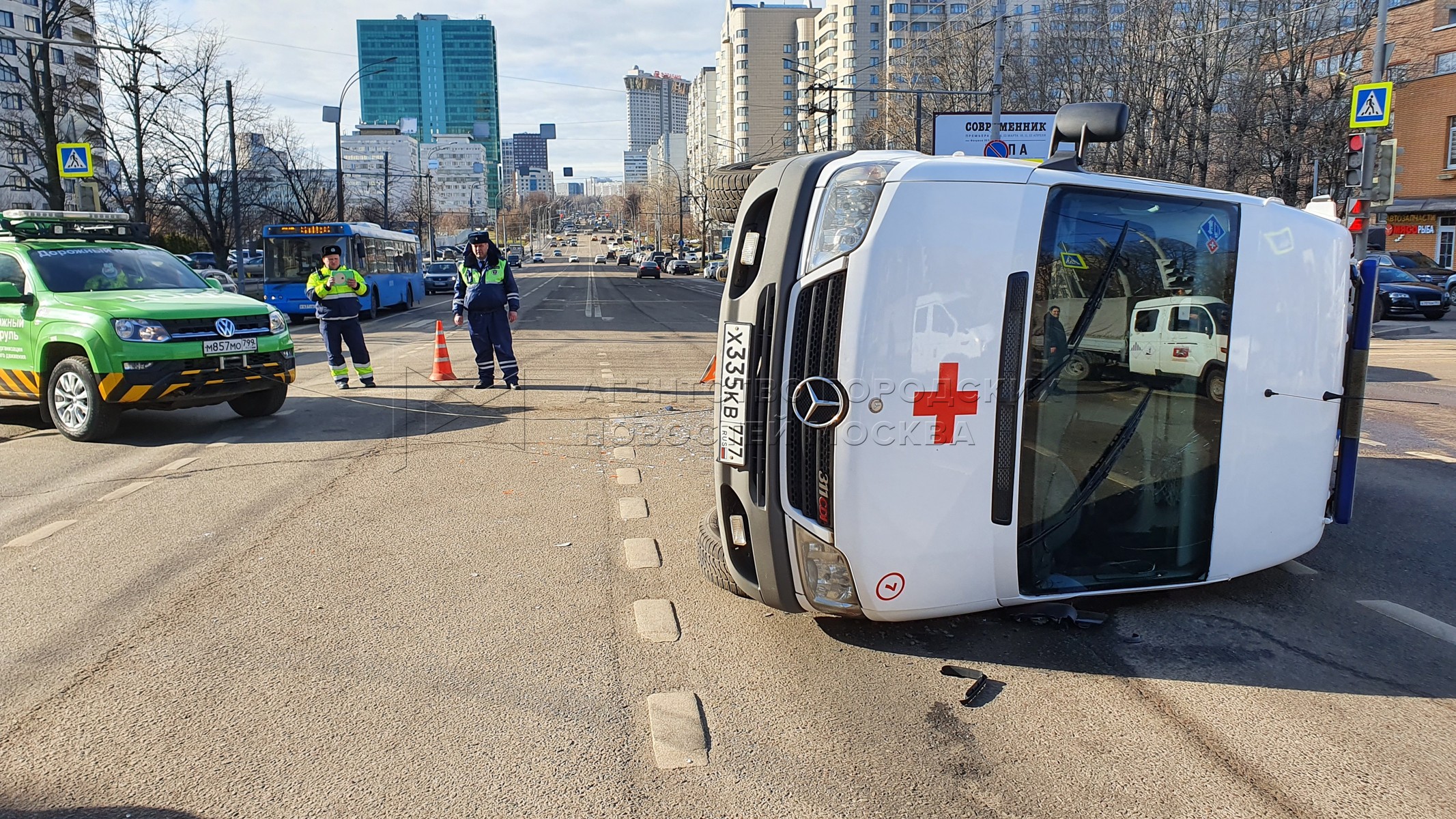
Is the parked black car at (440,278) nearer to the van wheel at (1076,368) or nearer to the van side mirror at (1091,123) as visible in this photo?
the van side mirror at (1091,123)

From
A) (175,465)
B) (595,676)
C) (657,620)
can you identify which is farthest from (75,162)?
(595,676)

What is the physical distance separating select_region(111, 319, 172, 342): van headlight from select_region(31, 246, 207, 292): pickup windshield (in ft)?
3.77

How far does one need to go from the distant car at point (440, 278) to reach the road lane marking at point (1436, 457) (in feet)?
141

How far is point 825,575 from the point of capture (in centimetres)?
380

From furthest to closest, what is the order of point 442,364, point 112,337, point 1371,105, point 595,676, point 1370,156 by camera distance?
point 1370,156 < point 1371,105 < point 442,364 < point 112,337 < point 595,676

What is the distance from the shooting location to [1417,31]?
4209cm

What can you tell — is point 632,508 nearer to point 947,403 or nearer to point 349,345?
point 947,403

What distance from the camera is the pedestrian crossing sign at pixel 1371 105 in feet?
60.1

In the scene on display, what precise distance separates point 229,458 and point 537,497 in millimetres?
3056

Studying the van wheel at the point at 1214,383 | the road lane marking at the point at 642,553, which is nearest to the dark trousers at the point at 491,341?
the road lane marking at the point at 642,553

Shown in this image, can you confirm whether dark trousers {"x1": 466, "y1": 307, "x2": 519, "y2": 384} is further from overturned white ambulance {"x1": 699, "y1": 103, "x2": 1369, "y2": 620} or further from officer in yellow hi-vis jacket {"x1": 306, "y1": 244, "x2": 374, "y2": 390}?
overturned white ambulance {"x1": 699, "y1": 103, "x2": 1369, "y2": 620}

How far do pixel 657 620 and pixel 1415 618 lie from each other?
3544 millimetres

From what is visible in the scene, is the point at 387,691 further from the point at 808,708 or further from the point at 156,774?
the point at 808,708

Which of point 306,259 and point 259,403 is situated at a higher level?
point 306,259
